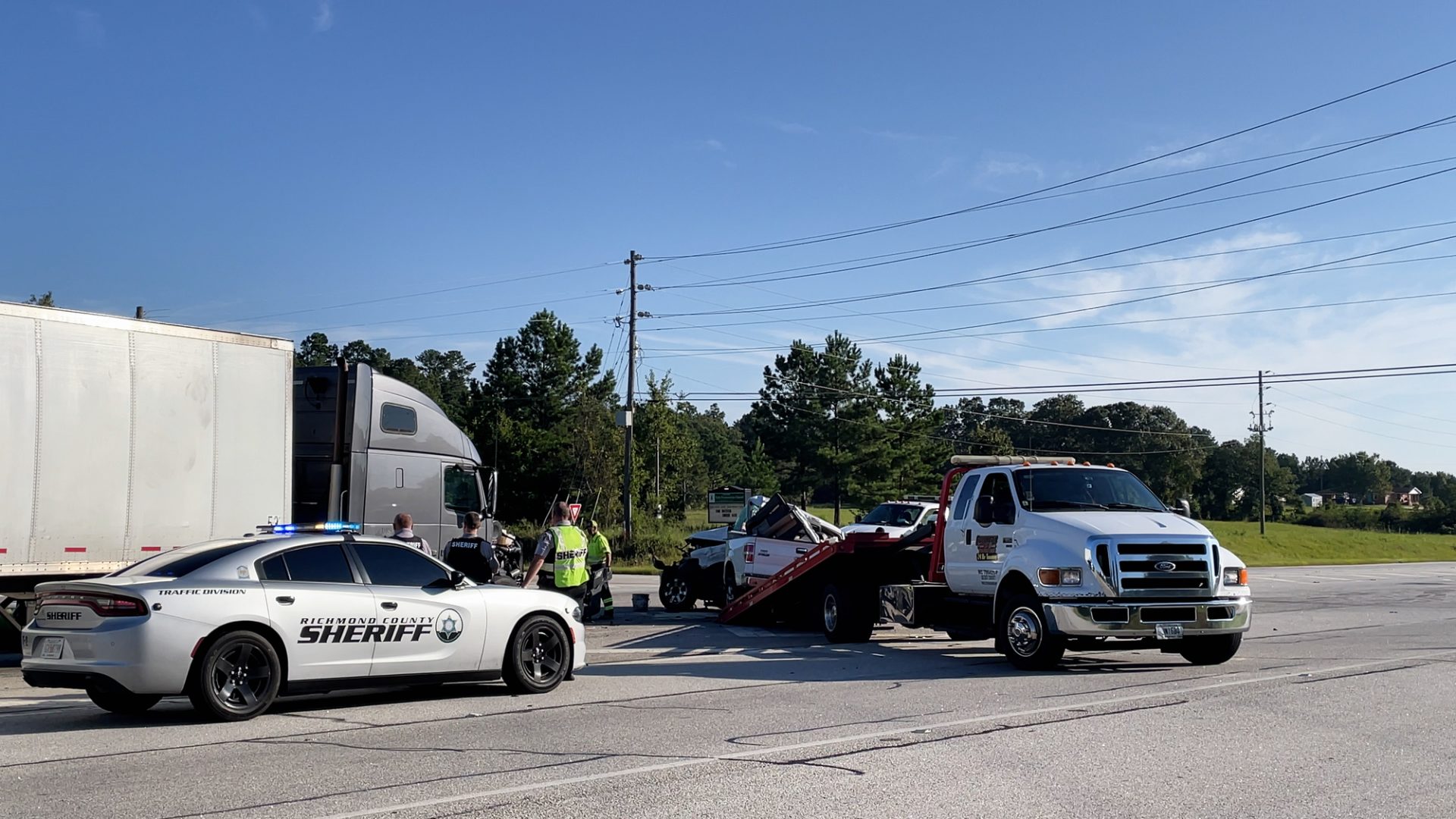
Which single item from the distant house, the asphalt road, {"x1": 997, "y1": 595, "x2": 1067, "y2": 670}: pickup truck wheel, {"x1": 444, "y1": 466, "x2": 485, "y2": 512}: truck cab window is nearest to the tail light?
the asphalt road

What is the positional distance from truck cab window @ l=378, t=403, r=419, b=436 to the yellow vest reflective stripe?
4924 mm

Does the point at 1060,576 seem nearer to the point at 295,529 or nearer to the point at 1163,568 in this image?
the point at 1163,568

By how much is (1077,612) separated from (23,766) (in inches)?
361

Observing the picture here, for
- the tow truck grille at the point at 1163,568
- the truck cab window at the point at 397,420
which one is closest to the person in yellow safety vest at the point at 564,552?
the truck cab window at the point at 397,420

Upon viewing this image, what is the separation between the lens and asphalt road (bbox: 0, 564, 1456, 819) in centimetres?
655

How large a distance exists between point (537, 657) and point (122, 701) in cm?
344

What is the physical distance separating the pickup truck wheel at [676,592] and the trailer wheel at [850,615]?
535 centimetres

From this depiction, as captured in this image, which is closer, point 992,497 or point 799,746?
point 799,746

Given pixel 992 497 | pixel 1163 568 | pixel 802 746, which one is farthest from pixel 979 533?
pixel 802 746

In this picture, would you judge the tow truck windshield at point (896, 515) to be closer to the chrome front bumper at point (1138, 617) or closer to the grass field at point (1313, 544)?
the chrome front bumper at point (1138, 617)

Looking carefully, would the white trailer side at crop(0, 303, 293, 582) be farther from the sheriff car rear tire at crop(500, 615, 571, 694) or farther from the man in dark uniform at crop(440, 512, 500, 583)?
the sheriff car rear tire at crop(500, 615, 571, 694)

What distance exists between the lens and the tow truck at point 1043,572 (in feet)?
40.3

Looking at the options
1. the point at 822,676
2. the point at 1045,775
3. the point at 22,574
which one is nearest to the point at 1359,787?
the point at 1045,775

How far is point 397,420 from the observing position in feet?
63.2
